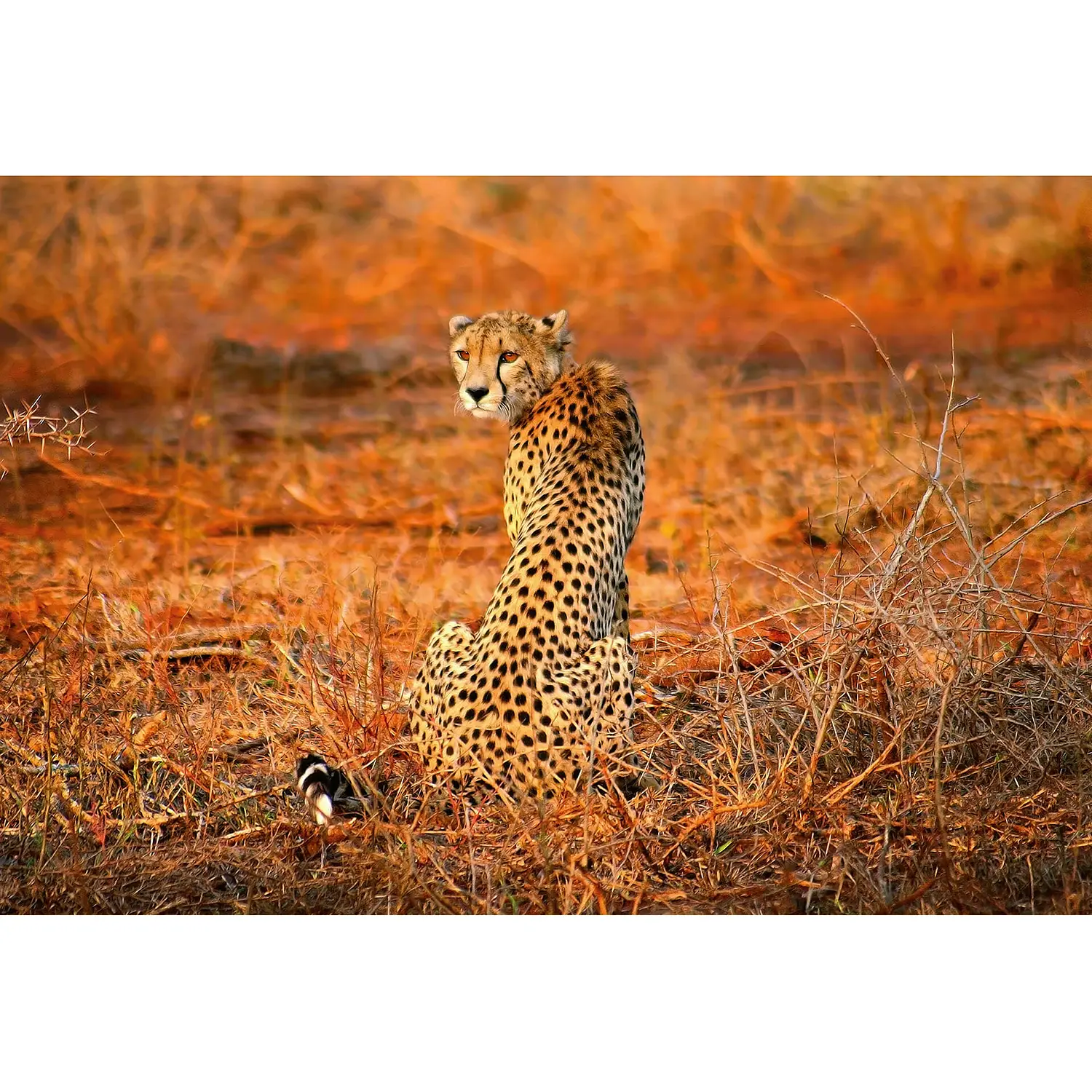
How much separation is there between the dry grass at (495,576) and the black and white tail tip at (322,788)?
70 millimetres

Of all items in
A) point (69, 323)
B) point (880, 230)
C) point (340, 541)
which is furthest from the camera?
point (880, 230)

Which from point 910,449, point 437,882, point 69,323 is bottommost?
point 437,882

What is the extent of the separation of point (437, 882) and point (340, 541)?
3.24 metres

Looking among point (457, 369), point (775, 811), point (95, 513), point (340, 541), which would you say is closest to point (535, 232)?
point (340, 541)

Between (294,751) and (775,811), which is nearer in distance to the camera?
(775,811)

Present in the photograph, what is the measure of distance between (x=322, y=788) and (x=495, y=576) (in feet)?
8.30

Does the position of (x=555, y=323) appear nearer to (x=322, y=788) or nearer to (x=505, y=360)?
(x=505, y=360)

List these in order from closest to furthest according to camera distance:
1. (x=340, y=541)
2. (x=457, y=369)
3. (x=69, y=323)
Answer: (x=457, y=369) < (x=340, y=541) < (x=69, y=323)

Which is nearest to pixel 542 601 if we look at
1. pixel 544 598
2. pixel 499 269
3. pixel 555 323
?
pixel 544 598

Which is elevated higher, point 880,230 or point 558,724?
point 880,230

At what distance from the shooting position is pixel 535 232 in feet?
25.1

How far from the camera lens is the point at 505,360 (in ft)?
13.9

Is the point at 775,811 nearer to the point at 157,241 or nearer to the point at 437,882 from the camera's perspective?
the point at 437,882

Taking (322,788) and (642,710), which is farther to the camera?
(642,710)
